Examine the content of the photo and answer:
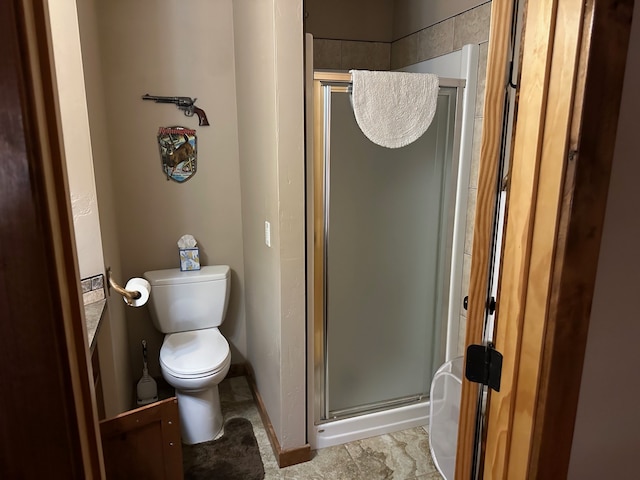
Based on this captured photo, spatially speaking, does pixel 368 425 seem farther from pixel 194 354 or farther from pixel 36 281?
pixel 36 281

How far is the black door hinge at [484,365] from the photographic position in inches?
35.1

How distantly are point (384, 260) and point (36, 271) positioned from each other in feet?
5.86

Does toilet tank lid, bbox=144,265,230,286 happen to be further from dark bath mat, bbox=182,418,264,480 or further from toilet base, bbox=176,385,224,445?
dark bath mat, bbox=182,418,264,480

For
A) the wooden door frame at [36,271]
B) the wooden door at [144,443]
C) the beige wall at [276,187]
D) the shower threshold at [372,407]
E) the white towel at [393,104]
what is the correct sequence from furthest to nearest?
the shower threshold at [372,407] → the white towel at [393,104] → the beige wall at [276,187] → the wooden door at [144,443] → the wooden door frame at [36,271]

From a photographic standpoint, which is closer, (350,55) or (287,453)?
(287,453)

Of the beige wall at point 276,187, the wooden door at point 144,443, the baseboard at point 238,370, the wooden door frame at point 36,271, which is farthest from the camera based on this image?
the baseboard at point 238,370

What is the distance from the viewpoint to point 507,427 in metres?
0.87

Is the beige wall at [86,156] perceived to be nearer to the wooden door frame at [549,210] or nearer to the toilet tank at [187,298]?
the toilet tank at [187,298]

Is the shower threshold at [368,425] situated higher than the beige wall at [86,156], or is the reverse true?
the beige wall at [86,156]

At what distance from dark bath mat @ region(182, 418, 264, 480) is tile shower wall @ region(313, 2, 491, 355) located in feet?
3.75

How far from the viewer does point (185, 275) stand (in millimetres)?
2527

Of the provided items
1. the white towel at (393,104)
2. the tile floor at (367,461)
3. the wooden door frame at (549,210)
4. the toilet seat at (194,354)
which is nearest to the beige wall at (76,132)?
the toilet seat at (194,354)

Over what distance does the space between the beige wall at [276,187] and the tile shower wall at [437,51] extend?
59cm

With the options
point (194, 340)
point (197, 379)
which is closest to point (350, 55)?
point (194, 340)
